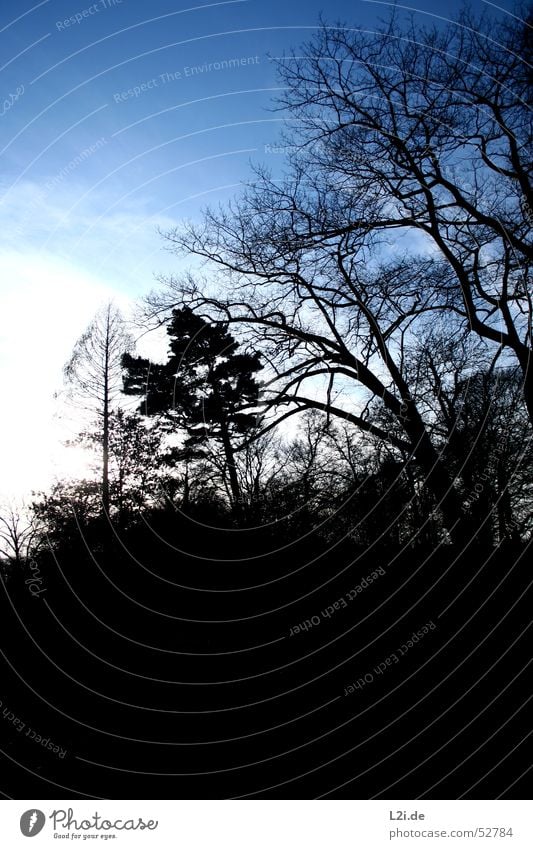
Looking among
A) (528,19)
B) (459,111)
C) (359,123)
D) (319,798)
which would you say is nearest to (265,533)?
(319,798)

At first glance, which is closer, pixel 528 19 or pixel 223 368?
pixel 528 19

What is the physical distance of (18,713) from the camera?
17.4 ft

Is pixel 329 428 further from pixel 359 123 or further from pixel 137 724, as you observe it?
pixel 137 724

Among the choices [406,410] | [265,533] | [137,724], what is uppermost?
[406,410]

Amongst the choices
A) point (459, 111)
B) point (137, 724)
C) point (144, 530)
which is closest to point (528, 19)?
point (459, 111)

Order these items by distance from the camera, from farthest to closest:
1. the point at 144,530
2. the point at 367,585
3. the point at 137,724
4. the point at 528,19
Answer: the point at 144,530, the point at 528,19, the point at 367,585, the point at 137,724

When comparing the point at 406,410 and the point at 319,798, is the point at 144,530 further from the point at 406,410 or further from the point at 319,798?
the point at 406,410

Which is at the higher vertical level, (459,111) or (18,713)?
(459,111)

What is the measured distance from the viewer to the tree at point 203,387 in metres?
11.8

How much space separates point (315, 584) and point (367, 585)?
738 millimetres

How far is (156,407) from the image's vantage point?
12.4 m

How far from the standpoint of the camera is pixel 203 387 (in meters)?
12.1

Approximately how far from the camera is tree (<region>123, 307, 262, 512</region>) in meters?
11.8

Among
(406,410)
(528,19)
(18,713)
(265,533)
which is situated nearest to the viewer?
(18,713)
